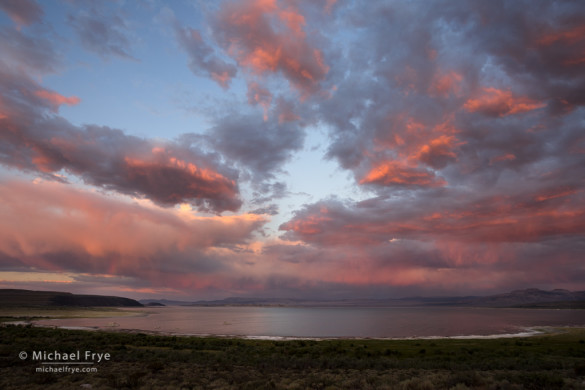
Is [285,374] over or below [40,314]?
over

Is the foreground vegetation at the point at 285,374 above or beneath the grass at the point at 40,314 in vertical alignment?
Answer: above

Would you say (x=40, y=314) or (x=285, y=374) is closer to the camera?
(x=285, y=374)

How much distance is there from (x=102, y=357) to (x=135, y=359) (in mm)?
2953

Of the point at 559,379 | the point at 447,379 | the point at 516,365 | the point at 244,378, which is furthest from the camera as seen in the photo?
the point at 516,365

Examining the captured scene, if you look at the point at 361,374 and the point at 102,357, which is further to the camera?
the point at 102,357

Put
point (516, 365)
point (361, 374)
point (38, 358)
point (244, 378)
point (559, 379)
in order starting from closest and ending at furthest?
point (559, 379) < point (244, 378) < point (361, 374) < point (516, 365) < point (38, 358)

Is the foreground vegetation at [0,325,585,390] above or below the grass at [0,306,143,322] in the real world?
above

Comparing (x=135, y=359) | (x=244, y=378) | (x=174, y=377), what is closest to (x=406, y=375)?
(x=244, y=378)

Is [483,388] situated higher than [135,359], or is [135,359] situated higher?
[483,388]

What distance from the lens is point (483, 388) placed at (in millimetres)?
14047

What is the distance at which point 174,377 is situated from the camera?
60.8 feet

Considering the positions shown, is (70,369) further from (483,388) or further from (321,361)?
(483,388)

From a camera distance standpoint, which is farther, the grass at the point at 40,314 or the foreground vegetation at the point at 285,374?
the grass at the point at 40,314

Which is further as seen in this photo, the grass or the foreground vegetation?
the grass
